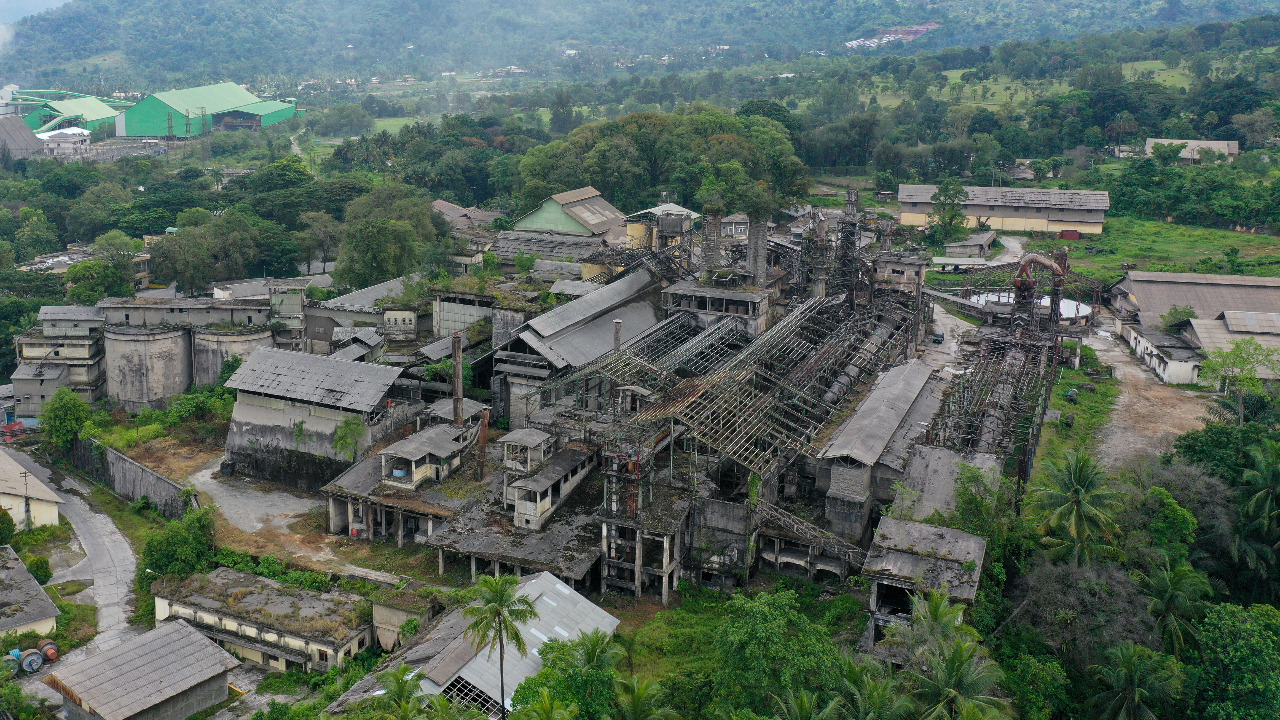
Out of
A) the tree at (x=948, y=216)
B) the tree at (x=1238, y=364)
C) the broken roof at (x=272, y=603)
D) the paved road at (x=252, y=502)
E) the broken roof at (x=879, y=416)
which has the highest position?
the tree at (x=948, y=216)

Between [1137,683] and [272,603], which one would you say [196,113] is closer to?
[272,603]

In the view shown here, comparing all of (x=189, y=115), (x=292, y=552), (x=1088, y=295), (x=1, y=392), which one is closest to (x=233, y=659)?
(x=292, y=552)

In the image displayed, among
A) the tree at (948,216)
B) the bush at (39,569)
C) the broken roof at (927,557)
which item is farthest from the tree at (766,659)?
the tree at (948,216)

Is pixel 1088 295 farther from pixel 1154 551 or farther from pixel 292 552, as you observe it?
pixel 292 552

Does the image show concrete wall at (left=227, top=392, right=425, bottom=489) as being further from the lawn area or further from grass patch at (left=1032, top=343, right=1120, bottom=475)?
the lawn area

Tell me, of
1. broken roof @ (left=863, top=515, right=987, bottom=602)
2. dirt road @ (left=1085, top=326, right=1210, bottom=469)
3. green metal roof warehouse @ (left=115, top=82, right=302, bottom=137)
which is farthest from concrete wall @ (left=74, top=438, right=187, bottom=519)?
green metal roof warehouse @ (left=115, top=82, right=302, bottom=137)

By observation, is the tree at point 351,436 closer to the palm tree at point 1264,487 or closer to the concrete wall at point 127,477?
the concrete wall at point 127,477
